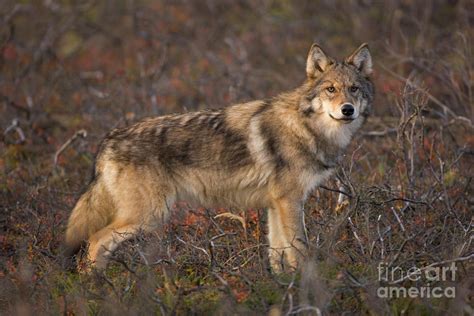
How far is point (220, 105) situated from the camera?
1147 centimetres

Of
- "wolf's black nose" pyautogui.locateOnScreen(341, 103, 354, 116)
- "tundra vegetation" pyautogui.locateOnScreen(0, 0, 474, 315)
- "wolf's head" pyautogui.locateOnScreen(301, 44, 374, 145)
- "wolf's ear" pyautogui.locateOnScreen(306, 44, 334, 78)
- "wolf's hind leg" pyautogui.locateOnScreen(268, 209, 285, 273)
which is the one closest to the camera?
"tundra vegetation" pyautogui.locateOnScreen(0, 0, 474, 315)

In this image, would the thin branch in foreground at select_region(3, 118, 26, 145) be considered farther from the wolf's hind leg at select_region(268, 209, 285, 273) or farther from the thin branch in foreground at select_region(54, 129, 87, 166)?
the wolf's hind leg at select_region(268, 209, 285, 273)

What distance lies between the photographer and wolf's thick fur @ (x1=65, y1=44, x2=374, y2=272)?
6438 millimetres

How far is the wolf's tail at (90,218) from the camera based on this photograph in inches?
260

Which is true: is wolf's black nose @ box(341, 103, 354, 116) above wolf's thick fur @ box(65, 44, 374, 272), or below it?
above

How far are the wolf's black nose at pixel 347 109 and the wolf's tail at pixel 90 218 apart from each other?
2405 mm

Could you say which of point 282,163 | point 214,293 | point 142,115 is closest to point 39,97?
point 142,115

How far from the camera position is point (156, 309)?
207 inches

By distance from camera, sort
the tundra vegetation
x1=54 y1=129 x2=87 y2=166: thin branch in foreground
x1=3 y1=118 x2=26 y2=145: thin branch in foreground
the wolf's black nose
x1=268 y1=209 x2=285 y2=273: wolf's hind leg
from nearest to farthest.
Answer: the tundra vegetation → the wolf's black nose → x1=268 y1=209 x2=285 y2=273: wolf's hind leg → x1=54 y1=129 x2=87 y2=166: thin branch in foreground → x1=3 y1=118 x2=26 y2=145: thin branch in foreground

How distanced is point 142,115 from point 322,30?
261 inches

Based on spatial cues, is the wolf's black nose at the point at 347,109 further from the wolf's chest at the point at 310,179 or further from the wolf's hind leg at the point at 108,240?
the wolf's hind leg at the point at 108,240

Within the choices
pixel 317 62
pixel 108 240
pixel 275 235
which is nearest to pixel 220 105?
pixel 317 62

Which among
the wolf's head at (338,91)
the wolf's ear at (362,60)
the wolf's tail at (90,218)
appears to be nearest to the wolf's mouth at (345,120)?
the wolf's head at (338,91)

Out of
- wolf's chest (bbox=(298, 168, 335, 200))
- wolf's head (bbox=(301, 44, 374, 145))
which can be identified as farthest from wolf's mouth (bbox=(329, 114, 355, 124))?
wolf's chest (bbox=(298, 168, 335, 200))
